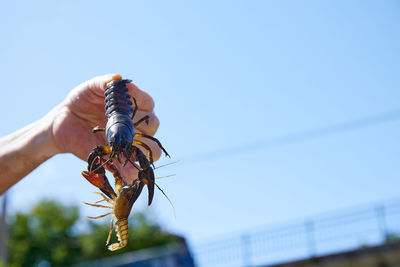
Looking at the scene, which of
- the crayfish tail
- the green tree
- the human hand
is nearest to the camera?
the crayfish tail

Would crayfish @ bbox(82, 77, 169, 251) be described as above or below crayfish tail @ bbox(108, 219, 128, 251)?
above

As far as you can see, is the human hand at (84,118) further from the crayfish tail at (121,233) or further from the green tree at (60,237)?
the green tree at (60,237)

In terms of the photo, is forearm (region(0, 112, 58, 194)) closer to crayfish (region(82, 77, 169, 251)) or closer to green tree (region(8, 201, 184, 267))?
crayfish (region(82, 77, 169, 251))

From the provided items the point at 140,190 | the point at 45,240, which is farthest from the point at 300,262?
the point at 45,240

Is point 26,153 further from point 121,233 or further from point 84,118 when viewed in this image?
point 121,233

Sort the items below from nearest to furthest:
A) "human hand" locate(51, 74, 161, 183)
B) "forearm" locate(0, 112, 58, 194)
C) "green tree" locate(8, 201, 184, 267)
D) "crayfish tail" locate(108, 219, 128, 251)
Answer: "crayfish tail" locate(108, 219, 128, 251), "human hand" locate(51, 74, 161, 183), "forearm" locate(0, 112, 58, 194), "green tree" locate(8, 201, 184, 267)

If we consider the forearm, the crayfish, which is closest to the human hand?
the forearm

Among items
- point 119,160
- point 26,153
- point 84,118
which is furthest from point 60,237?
point 119,160
